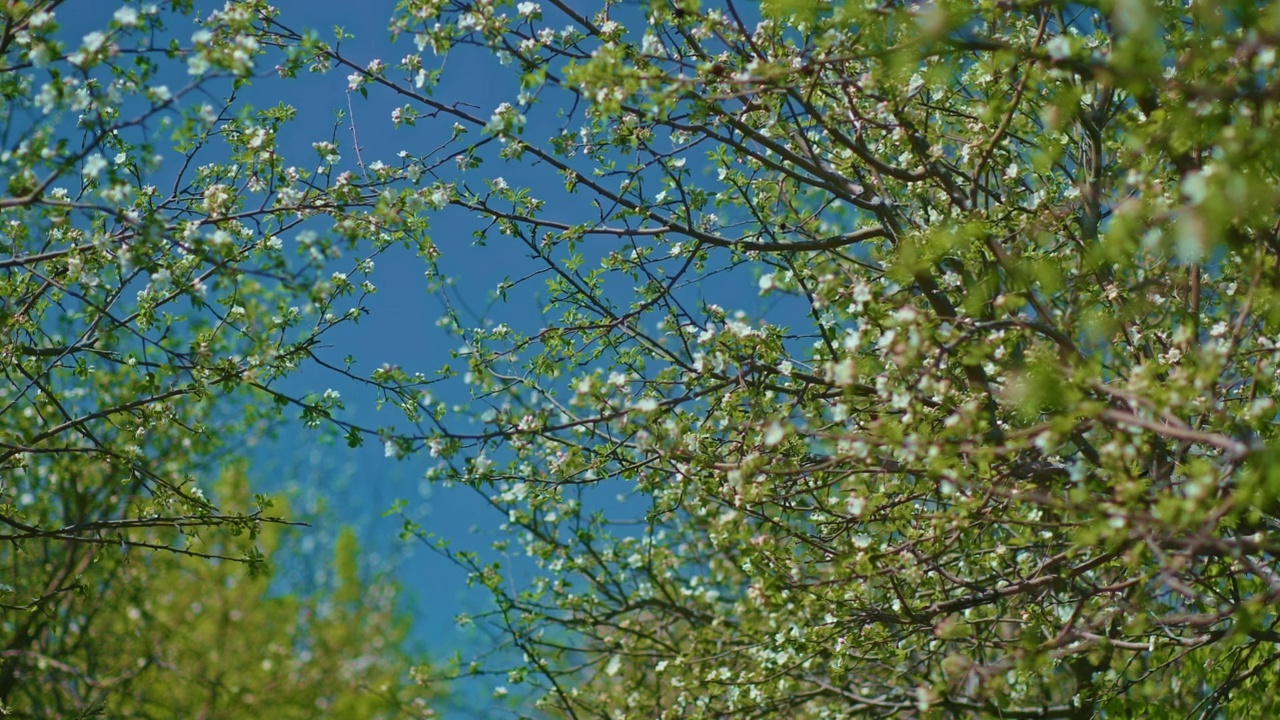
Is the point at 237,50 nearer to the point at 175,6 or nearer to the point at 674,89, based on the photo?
the point at 175,6

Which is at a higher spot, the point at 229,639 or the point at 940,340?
the point at 229,639

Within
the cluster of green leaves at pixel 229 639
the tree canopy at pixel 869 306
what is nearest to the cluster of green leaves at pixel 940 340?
the tree canopy at pixel 869 306

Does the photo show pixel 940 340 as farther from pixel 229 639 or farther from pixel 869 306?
pixel 229 639

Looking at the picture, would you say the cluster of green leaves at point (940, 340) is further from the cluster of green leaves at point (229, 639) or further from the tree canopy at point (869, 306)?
the cluster of green leaves at point (229, 639)

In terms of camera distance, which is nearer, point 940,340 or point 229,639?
point 940,340

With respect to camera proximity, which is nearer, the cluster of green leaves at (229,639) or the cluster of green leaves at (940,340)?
the cluster of green leaves at (940,340)

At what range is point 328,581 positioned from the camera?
21.7 meters

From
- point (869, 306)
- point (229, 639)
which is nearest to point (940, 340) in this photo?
point (869, 306)

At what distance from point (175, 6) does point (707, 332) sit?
2942 millimetres

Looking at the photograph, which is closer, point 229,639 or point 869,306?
point 869,306

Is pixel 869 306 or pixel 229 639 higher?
pixel 229 639

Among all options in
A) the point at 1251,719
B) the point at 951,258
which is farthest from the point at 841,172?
the point at 1251,719

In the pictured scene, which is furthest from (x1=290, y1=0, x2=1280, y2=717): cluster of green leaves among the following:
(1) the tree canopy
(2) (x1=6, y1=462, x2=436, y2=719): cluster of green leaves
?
(2) (x1=6, y1=462, x2=436, y2=719): cluster of green leaves

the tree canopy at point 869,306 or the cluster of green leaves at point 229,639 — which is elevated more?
the cluster of green leaves at point 229,639
